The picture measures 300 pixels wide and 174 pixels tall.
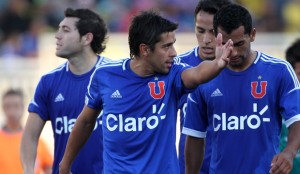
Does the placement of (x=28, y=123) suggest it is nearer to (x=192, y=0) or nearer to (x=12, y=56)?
(x=12, y=56)

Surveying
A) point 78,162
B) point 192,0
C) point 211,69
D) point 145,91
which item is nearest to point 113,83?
point 145,91

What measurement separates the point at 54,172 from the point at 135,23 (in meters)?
2.24

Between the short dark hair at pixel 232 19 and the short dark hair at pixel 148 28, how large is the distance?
1.11ft

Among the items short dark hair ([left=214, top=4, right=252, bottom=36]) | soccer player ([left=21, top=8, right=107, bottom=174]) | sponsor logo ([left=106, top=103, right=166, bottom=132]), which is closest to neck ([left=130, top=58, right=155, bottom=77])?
sponsor logo ([left=106, top=103, right=166, bottom=132])

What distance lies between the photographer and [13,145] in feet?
37.7

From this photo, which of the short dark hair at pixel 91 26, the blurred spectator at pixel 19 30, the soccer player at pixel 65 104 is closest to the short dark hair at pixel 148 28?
the soccer player at pixel 65 104

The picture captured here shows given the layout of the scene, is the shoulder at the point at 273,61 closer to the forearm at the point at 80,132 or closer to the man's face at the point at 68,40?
the forearm at the point at 80,132

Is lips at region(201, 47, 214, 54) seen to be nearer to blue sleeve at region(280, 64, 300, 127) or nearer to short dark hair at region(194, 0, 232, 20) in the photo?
short dark hair at region(194, 0, 232, 20)

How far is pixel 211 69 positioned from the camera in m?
7.05

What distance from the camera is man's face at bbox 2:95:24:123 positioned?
1159cm

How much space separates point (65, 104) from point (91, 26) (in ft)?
3.26

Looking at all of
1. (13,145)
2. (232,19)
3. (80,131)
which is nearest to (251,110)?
(232,19)

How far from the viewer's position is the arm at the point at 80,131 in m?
8.02

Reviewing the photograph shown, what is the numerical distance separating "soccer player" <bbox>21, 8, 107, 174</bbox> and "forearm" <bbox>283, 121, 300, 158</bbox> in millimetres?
2083
